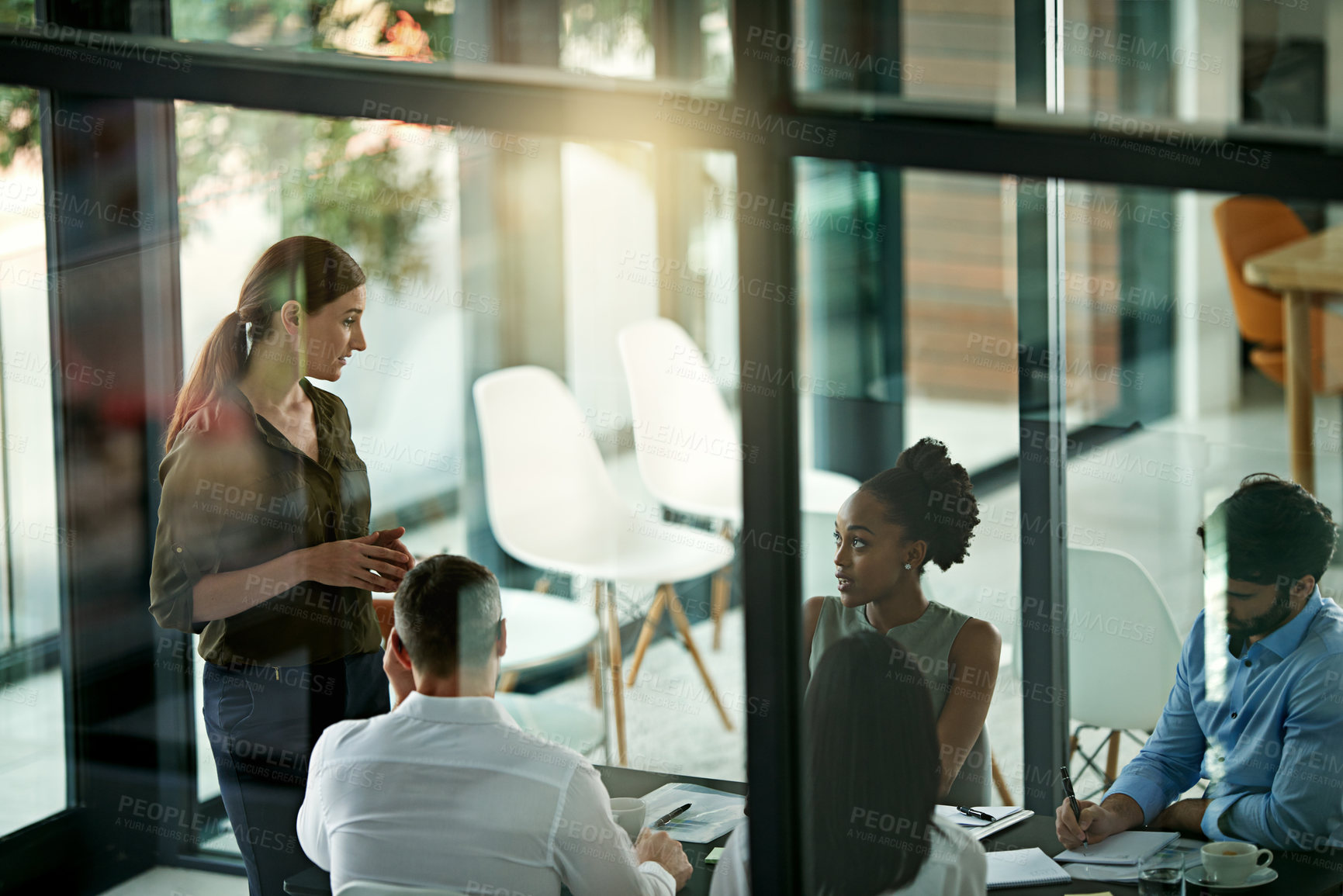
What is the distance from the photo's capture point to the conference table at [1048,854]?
1612 mm

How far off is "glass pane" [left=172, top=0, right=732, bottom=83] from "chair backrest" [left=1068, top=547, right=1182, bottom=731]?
3.25 feet

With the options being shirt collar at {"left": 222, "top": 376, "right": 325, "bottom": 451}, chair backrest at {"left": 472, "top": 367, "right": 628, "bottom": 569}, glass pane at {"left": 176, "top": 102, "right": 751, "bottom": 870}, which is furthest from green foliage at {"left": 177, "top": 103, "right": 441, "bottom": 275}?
shirt collar at {"left": 222, "top": 376, "right": 325, "bottom": 451}

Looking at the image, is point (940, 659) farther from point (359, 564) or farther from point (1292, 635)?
point (359, 564)

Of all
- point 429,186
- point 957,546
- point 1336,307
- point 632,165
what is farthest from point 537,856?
point 632,165

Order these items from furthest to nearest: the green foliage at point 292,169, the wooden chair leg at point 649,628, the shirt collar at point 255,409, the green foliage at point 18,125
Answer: the wooden chair leg at point 649,628
the green foliage at point 292,169
the green foliage at point 18,125
the shirt collar at point 255,409

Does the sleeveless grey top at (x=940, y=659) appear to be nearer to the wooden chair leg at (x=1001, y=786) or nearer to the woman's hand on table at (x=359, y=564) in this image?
the wooden chair leg at (x=1001, y=786)

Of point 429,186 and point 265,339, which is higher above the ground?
point 429,186

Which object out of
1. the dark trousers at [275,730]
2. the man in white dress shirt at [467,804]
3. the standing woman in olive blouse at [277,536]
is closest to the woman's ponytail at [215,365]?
the standing woman in olive blouse at [277,536]

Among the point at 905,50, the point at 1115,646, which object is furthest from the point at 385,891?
the point at 905,50

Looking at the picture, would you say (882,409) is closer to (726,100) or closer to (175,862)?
(726,100)

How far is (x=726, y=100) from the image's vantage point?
1.69m

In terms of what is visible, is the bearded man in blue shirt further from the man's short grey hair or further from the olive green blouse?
the olive green blouse

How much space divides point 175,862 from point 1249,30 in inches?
106

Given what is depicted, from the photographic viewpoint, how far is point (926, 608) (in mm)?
A: 1728
